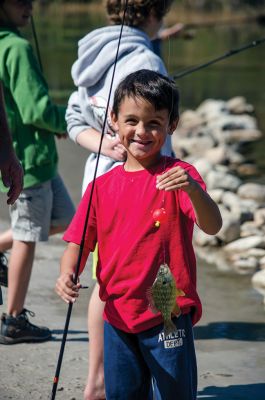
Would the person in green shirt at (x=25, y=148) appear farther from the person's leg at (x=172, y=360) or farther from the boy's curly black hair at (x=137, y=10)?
the person's leg at (x=172, y=360)

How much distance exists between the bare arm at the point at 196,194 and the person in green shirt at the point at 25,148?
195 centimetres

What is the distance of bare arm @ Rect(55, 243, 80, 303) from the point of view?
360 cm

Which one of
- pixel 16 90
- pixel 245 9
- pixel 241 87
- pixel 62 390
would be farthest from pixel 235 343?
pixel 245 9

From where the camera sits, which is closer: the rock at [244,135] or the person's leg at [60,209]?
the person's leg at [60,209]

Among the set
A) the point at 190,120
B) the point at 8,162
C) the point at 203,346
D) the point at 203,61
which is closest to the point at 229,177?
the point at 203,346

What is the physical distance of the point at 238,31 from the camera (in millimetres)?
35375

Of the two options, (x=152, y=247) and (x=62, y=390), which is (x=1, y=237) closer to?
(x=62, y=390)

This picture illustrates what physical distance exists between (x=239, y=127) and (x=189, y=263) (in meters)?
10.3

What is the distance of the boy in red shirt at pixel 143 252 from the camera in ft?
11.8

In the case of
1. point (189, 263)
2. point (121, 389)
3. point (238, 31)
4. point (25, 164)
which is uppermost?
point (238, 31)

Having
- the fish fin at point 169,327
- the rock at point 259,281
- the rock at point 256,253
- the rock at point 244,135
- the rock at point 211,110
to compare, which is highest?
the rock at point 211,110

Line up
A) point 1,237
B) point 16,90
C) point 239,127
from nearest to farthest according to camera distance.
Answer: point 16,90
point 1,237
point 239,127

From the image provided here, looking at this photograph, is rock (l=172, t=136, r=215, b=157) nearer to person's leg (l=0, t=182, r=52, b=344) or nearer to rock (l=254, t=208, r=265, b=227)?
rock (l=254, t=208, r=265, b=227)

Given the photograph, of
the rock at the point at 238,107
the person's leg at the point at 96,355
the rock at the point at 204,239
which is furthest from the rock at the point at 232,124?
the person's leg at the point at 96,355
